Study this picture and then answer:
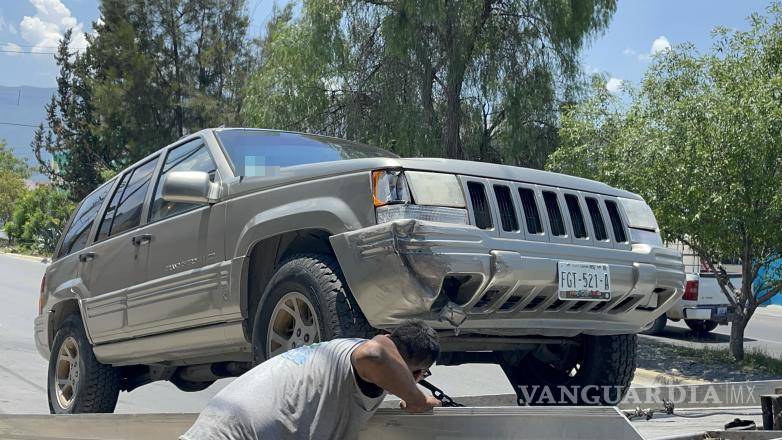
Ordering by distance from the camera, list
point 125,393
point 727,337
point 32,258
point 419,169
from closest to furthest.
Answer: point 419,169
point 125,393
point 727,337
point 32,258

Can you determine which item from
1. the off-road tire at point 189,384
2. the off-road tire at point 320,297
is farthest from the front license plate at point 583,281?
the off-road tire at point 189,384

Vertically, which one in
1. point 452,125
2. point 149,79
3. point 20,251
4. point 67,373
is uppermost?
point 149,79

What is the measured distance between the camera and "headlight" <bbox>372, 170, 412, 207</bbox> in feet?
12.6

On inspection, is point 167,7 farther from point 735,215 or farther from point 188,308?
point 188,308

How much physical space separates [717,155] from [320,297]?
8.40 m

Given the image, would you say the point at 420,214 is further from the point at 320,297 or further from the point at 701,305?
the point at 701,305

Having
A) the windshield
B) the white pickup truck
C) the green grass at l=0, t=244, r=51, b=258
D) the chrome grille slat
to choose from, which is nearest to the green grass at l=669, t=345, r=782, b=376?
the white pickup truck

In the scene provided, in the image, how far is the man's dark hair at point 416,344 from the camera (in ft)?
10.1

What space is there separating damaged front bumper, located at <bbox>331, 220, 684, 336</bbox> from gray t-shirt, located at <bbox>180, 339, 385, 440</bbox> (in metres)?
0.62

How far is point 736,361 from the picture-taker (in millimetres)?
11945

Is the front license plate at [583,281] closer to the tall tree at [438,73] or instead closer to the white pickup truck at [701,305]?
the white pickup truck at [701,305]

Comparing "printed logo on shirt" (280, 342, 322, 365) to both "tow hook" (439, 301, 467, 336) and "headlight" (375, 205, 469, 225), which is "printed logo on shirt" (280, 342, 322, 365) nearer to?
"tow hook" (439, 301, 467, 336)

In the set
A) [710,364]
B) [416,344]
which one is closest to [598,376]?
[416,344]

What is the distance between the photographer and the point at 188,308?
476 cm
